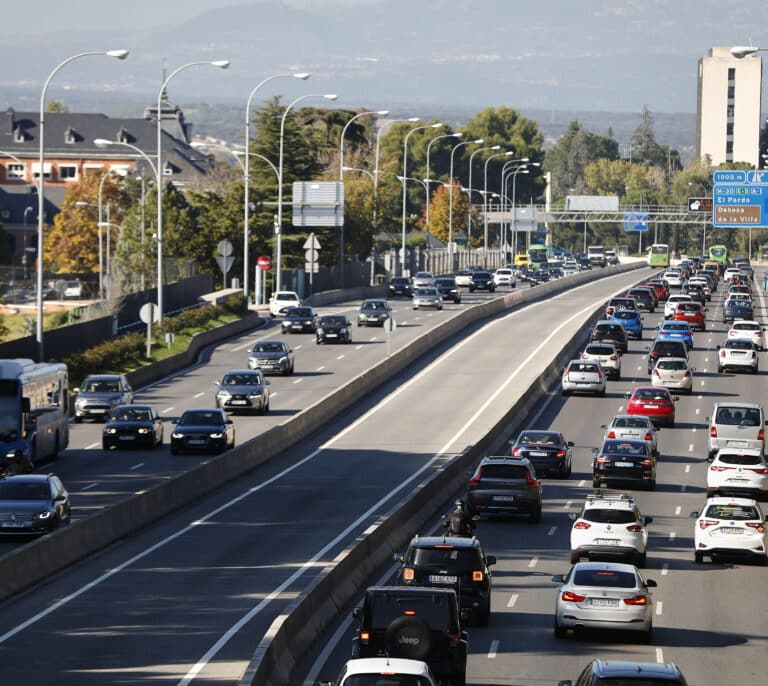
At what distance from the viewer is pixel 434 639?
20.0 metres

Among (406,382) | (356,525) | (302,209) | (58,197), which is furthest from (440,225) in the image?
(356,525)

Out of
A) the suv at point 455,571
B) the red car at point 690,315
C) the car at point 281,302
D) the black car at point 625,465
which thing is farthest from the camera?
the car at point 281,302

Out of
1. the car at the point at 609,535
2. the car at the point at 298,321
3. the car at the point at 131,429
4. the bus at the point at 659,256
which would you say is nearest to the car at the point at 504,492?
the car at the point at 609,535

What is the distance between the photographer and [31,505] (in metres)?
32.0

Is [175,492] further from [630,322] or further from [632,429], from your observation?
[630,322]

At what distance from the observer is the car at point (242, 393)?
54.9 meters

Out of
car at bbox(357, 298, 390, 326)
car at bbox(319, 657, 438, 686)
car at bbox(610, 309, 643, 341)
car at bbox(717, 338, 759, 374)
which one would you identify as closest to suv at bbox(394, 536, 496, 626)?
car at bbox(319, 657, 438, 686)

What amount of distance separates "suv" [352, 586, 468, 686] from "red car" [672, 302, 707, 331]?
6961 centimetres

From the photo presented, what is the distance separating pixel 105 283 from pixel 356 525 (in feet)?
237

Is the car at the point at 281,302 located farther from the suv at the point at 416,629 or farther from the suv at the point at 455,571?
the suv at the point at 416,629

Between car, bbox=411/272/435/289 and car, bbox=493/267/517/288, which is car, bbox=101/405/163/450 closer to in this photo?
car, bbox=411/272/435/289

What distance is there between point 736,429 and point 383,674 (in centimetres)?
3454

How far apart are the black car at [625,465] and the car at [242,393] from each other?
14.7 metres

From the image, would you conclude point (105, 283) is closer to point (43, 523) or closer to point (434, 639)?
point (43, 523)
